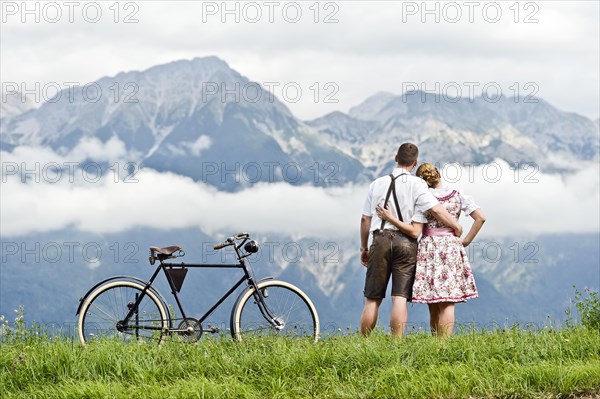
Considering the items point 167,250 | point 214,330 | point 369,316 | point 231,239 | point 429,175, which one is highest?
point 429,175

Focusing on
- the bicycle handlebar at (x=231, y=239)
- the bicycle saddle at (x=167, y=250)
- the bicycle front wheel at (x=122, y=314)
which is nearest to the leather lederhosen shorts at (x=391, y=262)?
the bicycle handlebar at (x=231, y=239)

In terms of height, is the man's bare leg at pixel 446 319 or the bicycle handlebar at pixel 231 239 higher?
the bicycle handlebar at pixel 231 239

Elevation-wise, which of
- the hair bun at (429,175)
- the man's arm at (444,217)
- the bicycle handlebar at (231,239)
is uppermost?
the hair bun at (429,175)

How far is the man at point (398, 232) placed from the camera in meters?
11.2

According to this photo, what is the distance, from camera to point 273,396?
9164 mm

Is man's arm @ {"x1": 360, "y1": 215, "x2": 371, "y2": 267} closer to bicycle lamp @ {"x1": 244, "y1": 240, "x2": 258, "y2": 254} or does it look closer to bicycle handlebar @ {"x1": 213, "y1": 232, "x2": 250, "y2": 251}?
bicycle lamp @ {"x1": 244, "y1": 240, "x2": 258, "y2": 254}

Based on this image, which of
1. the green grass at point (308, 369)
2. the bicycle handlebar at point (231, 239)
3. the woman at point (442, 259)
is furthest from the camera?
the woman at point (442, 259)

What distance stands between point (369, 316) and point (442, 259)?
3.64 ft

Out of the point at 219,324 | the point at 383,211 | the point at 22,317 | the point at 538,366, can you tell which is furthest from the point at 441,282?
the point at 22,317

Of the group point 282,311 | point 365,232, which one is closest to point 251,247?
point 282,311

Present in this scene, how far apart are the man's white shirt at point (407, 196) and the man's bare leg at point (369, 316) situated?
36.5 inches

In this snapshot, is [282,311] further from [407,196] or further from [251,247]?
[407,196]

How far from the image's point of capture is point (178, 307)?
11.6 metres

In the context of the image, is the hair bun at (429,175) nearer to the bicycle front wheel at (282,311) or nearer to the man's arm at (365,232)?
the man's arm at (365,232)
